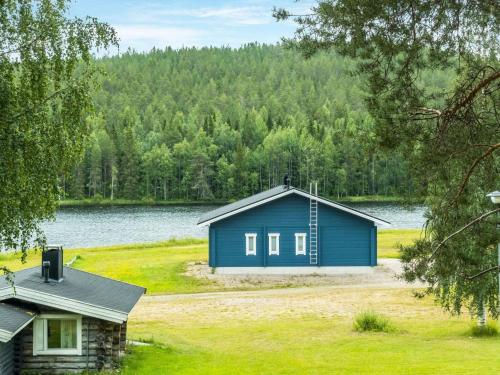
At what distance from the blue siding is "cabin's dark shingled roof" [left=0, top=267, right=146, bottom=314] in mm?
16119

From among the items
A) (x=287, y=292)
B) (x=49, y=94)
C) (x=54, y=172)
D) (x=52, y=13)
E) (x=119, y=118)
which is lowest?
(x=287, y=292)

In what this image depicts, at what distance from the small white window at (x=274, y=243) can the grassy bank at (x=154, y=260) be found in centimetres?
421

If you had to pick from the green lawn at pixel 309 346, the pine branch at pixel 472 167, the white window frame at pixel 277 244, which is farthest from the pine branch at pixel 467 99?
the white window frame at pixel 277 244

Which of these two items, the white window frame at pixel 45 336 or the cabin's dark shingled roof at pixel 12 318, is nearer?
the cabin's dark shingled roof at pixel 12 318

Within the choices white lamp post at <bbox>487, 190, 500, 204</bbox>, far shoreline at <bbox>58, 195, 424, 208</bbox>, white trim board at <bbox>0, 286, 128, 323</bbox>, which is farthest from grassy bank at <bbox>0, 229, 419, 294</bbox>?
far shoreline at <bbox>58, 195, 424, 208</bbox>

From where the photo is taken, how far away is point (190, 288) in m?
33.2

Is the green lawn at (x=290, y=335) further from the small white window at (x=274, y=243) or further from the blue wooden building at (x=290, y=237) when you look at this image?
the small white window at (x=274, y=243)

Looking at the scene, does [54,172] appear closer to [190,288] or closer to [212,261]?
[190,288]

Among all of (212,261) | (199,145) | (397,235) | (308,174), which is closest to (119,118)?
(199,145)

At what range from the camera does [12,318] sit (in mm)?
15570

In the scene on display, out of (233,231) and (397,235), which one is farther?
(397,235)

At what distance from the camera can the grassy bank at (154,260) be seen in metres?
34.2

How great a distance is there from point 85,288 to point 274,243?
63.6ft

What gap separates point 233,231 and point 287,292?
5.58 meters
